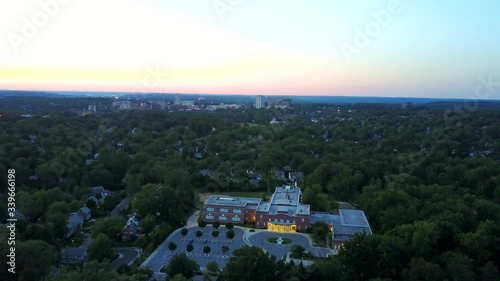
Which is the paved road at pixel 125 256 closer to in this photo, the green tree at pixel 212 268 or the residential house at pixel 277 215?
the green tree at pixel 212 268

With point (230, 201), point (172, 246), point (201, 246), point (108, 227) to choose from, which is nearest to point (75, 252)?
point (108, 227)

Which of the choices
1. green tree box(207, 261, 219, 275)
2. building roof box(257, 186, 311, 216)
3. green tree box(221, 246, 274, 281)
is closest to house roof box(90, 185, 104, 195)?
building roof box(257, 186, 311, 216)

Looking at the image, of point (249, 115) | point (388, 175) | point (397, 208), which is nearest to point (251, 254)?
point (397, 208)

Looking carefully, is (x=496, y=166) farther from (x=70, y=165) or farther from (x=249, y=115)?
(x=249, y=115)

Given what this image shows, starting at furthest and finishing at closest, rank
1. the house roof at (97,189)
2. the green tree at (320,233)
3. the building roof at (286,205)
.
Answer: the house roof at (97,189)
the building roof at (286,205)
the green tree at (320,233)

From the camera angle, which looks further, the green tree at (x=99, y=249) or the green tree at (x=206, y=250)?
the green tree at (x=206, y=250)

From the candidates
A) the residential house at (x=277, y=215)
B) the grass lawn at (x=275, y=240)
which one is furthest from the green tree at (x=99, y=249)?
the grass lawn at (x=275, y=240)

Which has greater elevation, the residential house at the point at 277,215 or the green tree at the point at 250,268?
the green tree at the point at 250,268
